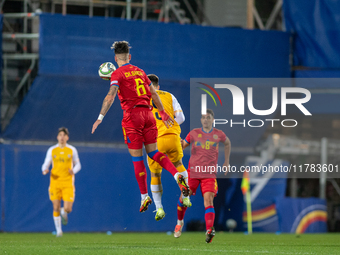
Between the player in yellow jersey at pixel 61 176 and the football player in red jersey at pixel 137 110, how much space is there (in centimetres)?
514

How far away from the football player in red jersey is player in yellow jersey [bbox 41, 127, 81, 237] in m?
5.14

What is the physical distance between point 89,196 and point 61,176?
3516 millimetres

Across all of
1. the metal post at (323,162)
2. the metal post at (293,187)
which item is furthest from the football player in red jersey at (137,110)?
the metal post at (293,187)

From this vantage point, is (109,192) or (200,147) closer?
(200,147)

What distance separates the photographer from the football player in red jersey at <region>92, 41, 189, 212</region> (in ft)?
30.1

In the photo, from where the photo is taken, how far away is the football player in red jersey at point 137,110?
30.1ft

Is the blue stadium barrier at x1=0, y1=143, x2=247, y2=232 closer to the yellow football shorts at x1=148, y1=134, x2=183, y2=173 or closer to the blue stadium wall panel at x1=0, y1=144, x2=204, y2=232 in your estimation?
the blue stadium wall panel at x1=0, y1=144, x2=204, y2=232

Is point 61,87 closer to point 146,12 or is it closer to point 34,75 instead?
point 34,75

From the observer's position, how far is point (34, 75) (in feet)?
54.2

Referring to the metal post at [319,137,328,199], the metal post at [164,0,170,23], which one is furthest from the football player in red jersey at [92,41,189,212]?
the metal post at [319,137,328,199]

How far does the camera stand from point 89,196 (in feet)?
58.0

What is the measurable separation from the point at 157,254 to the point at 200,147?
308cm

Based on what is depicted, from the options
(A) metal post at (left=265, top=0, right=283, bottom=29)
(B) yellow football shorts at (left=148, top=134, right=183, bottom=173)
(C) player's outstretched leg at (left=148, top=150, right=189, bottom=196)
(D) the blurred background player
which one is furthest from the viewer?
(A) metal post at (left=265, top=0, right=283, bottom=29)

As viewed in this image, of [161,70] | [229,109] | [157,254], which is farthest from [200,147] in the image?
[229,109]
